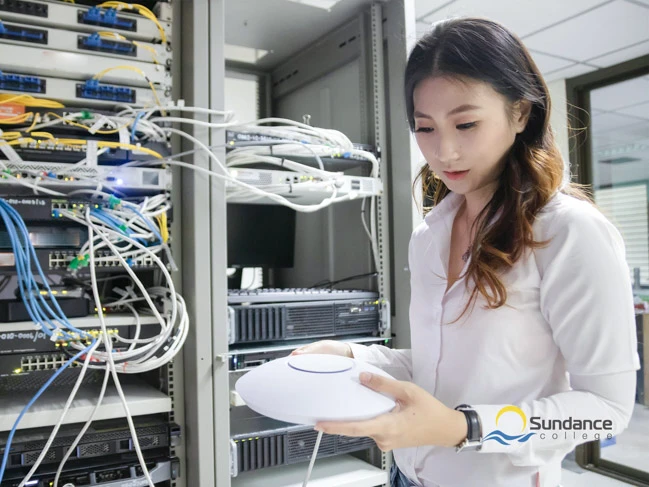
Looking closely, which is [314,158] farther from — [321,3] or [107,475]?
[107,475]

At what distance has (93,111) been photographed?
1223 mm

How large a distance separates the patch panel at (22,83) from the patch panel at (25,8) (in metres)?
0.14

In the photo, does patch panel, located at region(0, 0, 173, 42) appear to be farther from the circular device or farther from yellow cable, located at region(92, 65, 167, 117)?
the circular device

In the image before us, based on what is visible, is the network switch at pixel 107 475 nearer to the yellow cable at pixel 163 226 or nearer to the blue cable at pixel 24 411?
the blue cable at pixel 24 411

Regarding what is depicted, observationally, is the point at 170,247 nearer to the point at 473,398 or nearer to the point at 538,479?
the point at 473,398

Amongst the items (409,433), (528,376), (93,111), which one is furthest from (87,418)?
(528,376)

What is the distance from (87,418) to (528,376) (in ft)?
3.00

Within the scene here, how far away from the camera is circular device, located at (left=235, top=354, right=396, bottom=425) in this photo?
2.02ft

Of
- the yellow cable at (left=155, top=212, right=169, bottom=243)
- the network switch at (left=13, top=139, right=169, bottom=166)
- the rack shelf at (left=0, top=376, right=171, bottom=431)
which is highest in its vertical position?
the network switch at (left=13, top=139, right=169, bottom=166)

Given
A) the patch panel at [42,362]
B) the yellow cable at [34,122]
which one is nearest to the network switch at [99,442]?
the patch panel at [42,362]

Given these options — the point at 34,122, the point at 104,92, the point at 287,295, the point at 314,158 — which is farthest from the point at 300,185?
the point at 34,122

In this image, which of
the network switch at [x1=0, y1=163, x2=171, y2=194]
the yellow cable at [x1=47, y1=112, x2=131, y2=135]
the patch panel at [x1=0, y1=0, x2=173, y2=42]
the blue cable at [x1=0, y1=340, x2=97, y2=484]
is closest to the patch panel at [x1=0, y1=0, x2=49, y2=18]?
the patch panel at [x1=0, y1=0, x2=173, y2=42]

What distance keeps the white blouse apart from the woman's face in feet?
0.39

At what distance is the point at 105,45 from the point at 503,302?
1.04 meters
